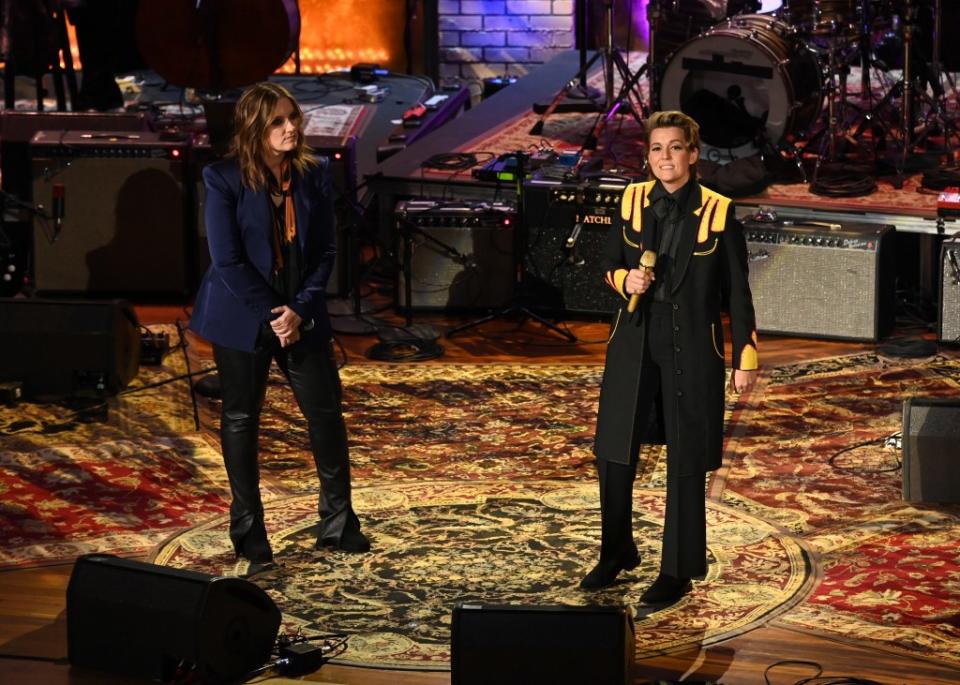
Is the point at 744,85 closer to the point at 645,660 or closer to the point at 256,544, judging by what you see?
the point at 256,544

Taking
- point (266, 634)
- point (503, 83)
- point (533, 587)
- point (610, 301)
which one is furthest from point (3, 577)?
point (503, 83)

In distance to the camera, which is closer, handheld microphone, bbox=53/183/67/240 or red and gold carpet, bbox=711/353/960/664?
red and gold carpet, bbox=711/353/960/664

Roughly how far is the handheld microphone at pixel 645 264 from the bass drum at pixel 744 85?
462cm

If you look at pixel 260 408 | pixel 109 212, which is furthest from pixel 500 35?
pixel 260 408

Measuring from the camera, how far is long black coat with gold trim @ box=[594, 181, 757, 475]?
5051 millimetres

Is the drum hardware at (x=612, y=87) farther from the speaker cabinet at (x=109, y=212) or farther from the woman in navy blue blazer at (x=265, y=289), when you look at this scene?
the woman in navy blue blazer at (x=265, y=289)

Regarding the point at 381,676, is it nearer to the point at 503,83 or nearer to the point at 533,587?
the point at 533,587

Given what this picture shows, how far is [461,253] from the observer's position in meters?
8.99

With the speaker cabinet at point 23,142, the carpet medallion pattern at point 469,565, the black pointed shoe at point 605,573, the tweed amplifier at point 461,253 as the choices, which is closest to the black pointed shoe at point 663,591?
the carpet medallion pattern at point 469,565

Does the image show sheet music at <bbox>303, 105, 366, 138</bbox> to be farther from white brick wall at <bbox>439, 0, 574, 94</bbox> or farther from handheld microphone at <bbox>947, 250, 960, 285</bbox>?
handheld microphone at <bbox>947, 250, 960, 285</bbox>

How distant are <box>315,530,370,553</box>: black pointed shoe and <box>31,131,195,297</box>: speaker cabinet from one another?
3.66m

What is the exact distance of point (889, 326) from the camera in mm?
8555

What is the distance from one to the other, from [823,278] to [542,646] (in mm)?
4478

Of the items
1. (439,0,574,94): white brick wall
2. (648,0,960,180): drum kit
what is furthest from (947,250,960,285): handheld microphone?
(439,0,574,94): white brick wall
